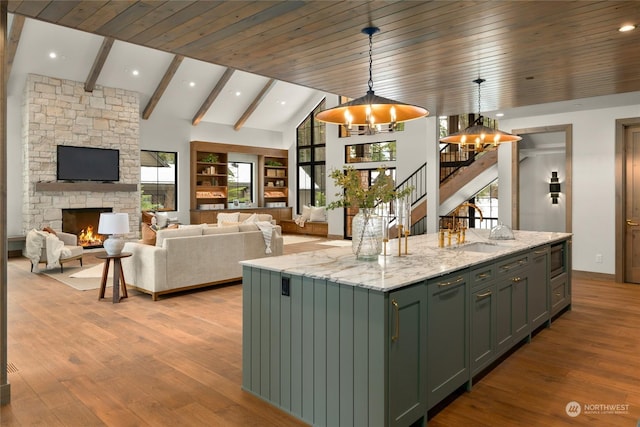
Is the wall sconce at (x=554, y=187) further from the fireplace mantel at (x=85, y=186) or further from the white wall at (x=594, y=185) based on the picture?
the fireplace mantel at (x=85, y=186)

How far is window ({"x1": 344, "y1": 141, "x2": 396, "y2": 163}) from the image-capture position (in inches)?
474

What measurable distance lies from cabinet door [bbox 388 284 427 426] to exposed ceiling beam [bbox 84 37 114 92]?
8.68 metres

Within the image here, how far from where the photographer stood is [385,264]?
2.94 m

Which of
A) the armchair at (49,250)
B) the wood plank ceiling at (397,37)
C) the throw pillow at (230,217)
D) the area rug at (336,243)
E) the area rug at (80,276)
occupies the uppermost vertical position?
the wood plank ceiling at (397,37)

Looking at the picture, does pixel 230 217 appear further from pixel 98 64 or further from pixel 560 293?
pixel 560 293

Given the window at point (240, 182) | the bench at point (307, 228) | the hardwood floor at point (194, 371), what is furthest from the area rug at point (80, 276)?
the bench at point (307, 228)

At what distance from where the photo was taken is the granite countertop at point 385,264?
2423 mm

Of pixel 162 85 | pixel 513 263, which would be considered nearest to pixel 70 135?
pixel 162 85

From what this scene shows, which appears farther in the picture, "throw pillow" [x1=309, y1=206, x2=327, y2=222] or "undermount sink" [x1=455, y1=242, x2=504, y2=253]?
"throw pillow" [x1=309, y1=206, x2=327, y2=222]

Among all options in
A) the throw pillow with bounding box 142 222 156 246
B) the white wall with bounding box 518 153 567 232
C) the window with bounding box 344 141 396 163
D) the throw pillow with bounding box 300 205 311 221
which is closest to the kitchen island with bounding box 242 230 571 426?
the throw pillow with bounding box 142 222 156 246

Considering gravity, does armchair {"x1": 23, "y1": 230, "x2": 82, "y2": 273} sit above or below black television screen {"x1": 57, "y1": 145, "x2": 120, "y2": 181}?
below

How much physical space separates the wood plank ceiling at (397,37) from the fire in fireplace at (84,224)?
6915 mm

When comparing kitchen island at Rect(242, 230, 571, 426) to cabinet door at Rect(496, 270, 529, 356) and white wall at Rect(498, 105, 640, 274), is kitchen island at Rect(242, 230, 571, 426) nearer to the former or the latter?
cabinet door at Rect(496, 270, 529, 356)

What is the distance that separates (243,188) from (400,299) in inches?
482
